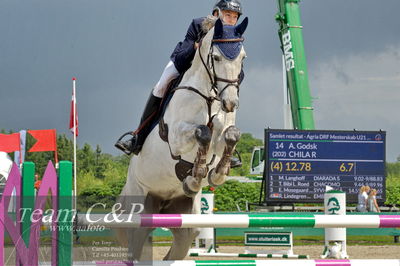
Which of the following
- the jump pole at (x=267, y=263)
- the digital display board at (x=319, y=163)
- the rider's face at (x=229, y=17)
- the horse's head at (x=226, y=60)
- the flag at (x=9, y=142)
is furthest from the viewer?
the flag at (x=9, y=142)

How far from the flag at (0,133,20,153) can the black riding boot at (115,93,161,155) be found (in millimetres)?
9390

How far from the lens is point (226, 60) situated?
489cm

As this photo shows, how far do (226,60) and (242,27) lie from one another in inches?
13.0

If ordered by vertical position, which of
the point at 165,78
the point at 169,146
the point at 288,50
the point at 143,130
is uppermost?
the point at 288,50

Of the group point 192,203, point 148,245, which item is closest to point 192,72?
point 192,203

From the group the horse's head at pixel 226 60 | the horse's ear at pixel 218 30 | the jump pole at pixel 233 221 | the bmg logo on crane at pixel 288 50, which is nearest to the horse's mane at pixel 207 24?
the horse's head at pixel 226 60

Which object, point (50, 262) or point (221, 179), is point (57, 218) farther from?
point (221, 179)

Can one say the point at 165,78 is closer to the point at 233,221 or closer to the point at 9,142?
the point at 233,221

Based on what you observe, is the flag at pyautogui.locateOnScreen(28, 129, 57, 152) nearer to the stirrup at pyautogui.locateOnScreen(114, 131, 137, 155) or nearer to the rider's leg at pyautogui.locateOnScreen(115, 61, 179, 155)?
the stirrup at pyautogui.locateOnScreen(114, 131, 137, 155)

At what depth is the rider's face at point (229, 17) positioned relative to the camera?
537 centimetres

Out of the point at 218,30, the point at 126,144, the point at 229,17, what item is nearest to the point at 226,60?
the point at 218,30

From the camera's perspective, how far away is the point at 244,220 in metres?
4.54

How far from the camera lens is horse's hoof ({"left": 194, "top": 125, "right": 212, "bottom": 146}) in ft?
16.4

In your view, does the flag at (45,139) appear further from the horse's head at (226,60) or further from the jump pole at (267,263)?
the jump pole at (267,263)
